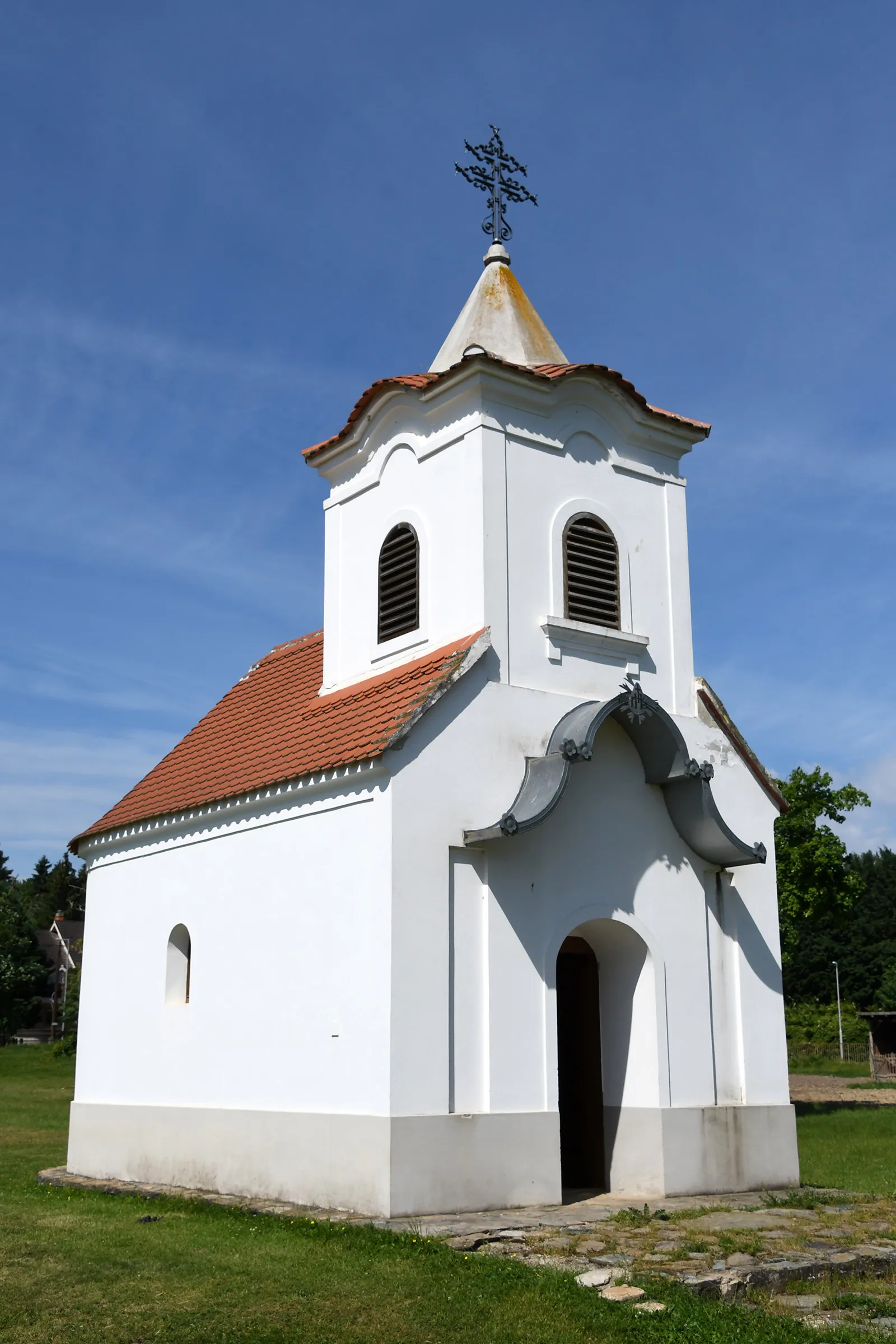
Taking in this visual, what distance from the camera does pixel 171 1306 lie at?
8.28 m

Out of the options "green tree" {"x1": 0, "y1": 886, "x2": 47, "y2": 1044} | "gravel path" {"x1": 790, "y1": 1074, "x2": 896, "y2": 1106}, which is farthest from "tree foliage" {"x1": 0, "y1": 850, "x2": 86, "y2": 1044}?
"gravel path" {"x1": 790, "y1": 1074, "x2": 896, "y2": 1106}

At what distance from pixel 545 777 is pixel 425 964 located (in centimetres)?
221

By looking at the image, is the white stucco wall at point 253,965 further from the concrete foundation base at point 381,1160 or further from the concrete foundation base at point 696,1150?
the concrete foundation base at point 696,1150

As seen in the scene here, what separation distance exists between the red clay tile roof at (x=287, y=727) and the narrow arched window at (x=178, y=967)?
58.5 inches

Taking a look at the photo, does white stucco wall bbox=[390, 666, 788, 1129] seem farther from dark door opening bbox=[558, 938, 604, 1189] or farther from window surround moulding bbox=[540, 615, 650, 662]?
window surround moulding bbox=[540, 615, 650, 662]

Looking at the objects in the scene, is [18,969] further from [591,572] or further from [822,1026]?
[591,572]

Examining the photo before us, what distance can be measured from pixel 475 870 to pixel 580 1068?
3.15 meters

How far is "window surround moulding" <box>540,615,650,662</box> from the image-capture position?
14.2 meters

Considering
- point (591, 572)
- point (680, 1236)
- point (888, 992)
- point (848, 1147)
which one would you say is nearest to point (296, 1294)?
point (680, 1236)

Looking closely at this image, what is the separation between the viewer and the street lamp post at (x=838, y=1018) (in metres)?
61.4

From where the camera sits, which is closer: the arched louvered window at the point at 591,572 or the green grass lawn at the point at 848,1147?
the arched louvered window at the point at 591,572

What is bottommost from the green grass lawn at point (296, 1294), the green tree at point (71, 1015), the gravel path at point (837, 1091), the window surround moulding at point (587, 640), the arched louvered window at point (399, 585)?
the gravel path at point (837, 1091)

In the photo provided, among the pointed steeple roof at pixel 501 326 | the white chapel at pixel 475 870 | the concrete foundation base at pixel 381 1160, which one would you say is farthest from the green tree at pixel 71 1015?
the pointed steeple roof at pixel 501 326

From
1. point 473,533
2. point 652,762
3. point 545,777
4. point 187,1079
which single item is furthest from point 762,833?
point 187,1079
